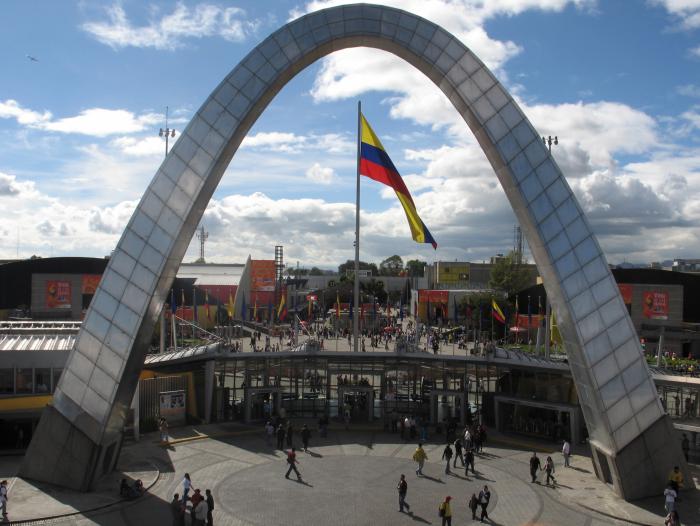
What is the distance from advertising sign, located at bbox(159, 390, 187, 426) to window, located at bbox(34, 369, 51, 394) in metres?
5.73

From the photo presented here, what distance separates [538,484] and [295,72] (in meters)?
19.7

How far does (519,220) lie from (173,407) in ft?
67.8

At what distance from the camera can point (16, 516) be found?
1980 centimetres

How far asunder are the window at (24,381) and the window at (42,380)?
0.18 metres

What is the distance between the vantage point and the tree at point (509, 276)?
325 feet

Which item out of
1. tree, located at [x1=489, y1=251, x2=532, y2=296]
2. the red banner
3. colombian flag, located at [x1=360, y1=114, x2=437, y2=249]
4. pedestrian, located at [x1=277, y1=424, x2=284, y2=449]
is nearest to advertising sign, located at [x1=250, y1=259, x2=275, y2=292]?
the red banner

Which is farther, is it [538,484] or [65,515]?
[538,484]


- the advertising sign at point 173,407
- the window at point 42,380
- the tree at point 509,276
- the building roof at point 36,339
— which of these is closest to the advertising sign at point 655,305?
the tree at point 509,276

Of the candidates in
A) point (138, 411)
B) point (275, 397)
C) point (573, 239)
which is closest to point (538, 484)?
point (573, 239)

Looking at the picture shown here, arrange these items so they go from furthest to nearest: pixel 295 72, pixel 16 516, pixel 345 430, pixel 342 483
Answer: pixel 345 430 < pixel 295 72 < pixel 342 483 < pixel 16 516

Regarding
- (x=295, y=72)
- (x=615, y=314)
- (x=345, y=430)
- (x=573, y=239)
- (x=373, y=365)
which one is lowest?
(x=345, y=430)

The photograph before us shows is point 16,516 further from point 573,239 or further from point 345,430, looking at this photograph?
point 573,239

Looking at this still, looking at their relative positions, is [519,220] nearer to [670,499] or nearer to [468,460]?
[468,460]

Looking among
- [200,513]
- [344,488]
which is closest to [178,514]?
[200,513]
